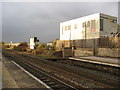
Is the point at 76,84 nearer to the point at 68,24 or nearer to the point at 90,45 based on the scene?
the point at 90,45

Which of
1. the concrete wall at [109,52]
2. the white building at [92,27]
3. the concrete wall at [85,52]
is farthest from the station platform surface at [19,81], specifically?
the white building at [92,27]

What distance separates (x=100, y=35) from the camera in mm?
Answer: 33125

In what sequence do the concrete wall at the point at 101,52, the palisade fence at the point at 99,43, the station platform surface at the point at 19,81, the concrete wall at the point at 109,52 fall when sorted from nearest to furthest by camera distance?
1. the station platform surface at the point at 19,81
2. the concrete wall at the point at 109,52
3. the concrete wall at the point at 101,52
4. the palisade fence at the point at 99,43

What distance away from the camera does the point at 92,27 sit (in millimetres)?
34656

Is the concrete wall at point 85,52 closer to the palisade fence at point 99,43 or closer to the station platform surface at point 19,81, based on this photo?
the palisade fence at point 99,43

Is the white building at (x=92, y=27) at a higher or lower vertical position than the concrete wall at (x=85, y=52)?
higher

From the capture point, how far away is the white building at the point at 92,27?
33522mm

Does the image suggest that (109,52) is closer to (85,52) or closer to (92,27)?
(85,52)

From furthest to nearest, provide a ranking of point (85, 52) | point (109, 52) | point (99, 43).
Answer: point (85, 52)
point (99, 43)
point (109, 52)

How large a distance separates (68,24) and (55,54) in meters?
22.2

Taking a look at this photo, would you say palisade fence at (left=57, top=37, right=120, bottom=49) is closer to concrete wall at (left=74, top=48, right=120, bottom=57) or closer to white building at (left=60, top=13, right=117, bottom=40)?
concrete wall at (left=74, top=48, right=120, bottom=57)

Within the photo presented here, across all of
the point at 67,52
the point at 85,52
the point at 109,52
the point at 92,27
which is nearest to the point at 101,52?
the point at 109,52

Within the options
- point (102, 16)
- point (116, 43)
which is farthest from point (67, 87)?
point (102, 16)

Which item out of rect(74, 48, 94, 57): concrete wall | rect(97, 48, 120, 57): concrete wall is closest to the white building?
rect(74, 48, 94, 57): concrete wall
